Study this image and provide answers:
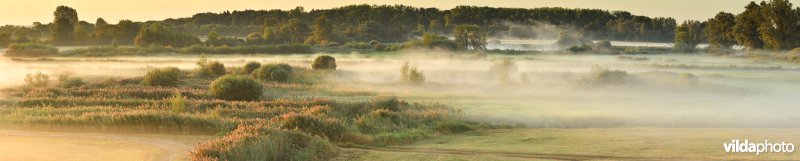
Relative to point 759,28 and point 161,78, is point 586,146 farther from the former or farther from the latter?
point 759,28

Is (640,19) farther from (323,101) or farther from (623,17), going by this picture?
(323,101)

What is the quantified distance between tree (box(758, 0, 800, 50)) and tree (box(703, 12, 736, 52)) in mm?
7610

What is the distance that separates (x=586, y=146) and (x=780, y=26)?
86.5 meters

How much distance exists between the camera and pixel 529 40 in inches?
6437

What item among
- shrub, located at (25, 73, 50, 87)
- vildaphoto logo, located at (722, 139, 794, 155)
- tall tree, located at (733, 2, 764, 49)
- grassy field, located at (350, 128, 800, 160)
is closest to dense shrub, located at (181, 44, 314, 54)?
tall tree, located at (733, 2, 764, 49)

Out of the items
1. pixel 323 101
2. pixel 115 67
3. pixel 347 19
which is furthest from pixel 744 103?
pixel 347 19

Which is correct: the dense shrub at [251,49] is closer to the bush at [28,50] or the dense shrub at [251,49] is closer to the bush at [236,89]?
the bush at [28,50]

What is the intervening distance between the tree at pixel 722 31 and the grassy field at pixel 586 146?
88630 millimetres

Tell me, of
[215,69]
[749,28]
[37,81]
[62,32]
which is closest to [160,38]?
[62,32]

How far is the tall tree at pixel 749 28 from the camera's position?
10875cm

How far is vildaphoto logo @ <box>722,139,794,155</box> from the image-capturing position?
24031 mm

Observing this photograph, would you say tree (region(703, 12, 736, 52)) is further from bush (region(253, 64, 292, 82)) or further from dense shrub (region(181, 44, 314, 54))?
bush (region(253, 64, 292, 82))

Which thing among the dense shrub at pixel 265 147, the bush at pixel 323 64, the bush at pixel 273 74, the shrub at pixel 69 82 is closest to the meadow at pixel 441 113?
the dense shrub at pixel 265 147

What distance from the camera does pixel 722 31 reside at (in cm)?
11694
